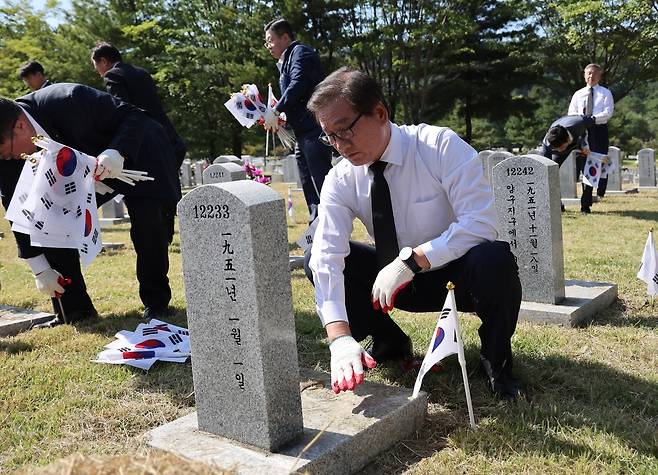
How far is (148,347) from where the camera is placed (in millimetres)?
3711

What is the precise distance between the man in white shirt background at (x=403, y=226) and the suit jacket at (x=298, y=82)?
10.7 feet

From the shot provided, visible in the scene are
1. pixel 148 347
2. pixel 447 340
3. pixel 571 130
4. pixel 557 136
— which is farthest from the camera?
pixel 571 130

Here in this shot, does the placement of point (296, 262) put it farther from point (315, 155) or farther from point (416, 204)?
point (416, 204)

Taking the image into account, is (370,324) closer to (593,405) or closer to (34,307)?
(593,405)

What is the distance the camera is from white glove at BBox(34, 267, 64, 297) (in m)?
4.29

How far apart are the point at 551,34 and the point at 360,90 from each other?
26746 mm

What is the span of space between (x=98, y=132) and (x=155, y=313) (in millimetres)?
1328

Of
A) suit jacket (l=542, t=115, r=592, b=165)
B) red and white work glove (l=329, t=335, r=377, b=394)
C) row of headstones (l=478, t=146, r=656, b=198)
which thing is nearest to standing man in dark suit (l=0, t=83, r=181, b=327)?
red and white work glove (l=329, t=335, r=377, b=394)

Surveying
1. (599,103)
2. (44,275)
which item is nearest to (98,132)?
(44,275)

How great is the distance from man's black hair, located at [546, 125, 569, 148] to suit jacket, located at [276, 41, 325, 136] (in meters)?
2.94

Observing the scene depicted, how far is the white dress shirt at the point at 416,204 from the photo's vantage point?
263 cm

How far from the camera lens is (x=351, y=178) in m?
2.87

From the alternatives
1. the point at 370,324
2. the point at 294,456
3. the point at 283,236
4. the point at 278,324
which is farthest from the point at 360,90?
the point at 294,456

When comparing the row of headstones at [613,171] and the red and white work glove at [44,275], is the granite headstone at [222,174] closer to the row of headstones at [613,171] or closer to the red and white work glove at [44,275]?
the row of headstones at [613,171]
